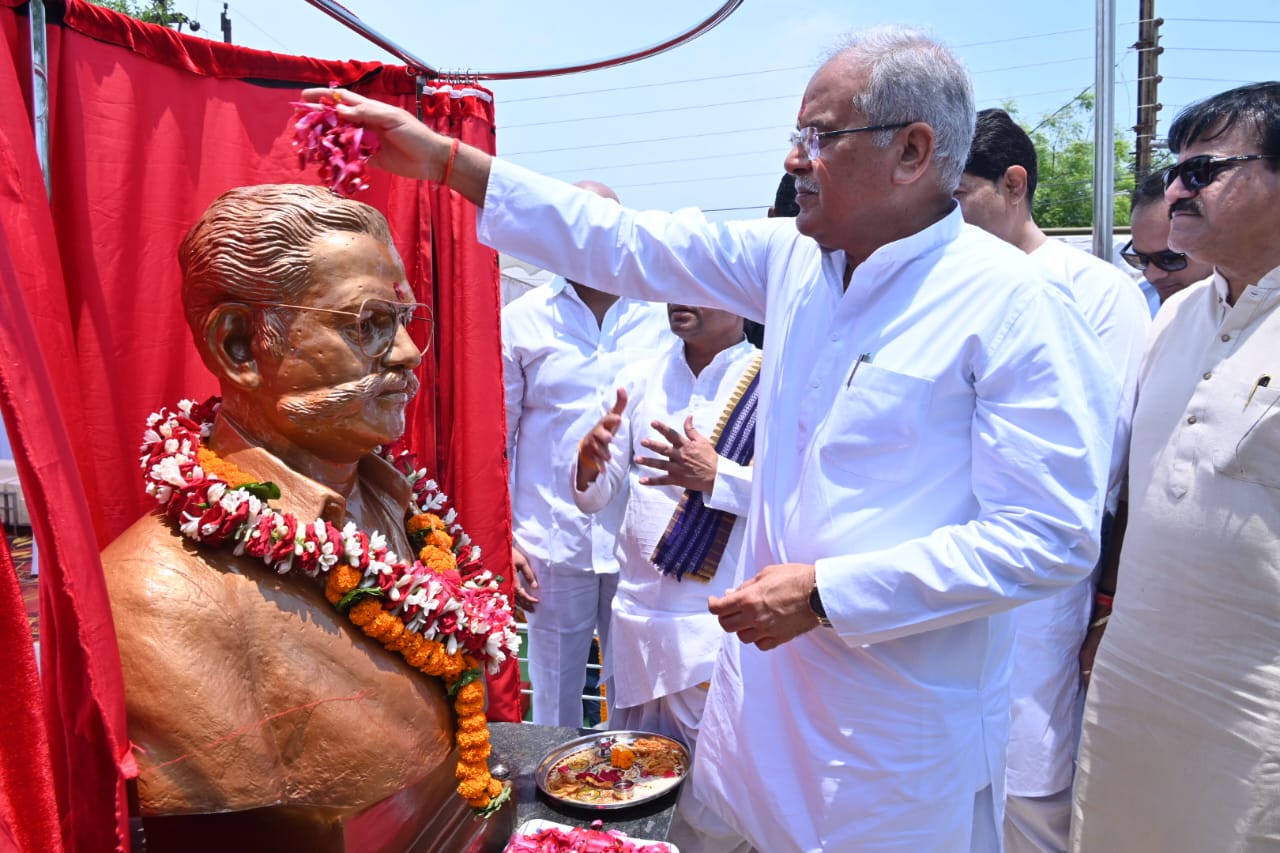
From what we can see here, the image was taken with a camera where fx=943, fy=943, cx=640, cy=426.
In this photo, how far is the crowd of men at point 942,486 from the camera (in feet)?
6.59

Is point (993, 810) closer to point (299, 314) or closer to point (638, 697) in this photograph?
point (638, 697)

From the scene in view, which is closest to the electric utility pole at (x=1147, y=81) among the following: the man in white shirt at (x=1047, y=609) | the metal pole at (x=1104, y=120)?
the metal pole at (x=1104, y=120)

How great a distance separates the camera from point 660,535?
3375mm

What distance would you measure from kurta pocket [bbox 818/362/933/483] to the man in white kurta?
7.23ft

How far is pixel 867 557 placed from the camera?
78.6 inches

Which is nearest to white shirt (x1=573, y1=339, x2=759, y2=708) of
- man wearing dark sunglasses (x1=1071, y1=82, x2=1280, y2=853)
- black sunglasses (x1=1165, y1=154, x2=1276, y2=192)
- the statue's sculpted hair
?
man wearing dark sunglasses (x1=1071, y1=82, x2=1280, y2=853)

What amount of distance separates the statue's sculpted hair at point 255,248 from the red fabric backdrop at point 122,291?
0.84ft

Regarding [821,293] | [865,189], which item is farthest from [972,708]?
[865,189]

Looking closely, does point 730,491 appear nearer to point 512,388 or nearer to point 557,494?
point 557,494

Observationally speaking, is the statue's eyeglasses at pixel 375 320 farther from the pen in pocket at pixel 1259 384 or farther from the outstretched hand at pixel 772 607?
the pen in pocket at pixel 1259 384

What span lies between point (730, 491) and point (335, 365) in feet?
4.96

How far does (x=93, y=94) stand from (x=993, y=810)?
279 cm

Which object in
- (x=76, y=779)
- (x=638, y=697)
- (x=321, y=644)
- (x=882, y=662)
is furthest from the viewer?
(x=638, y=697)

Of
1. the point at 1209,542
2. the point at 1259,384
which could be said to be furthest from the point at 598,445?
the point at 1259,384
